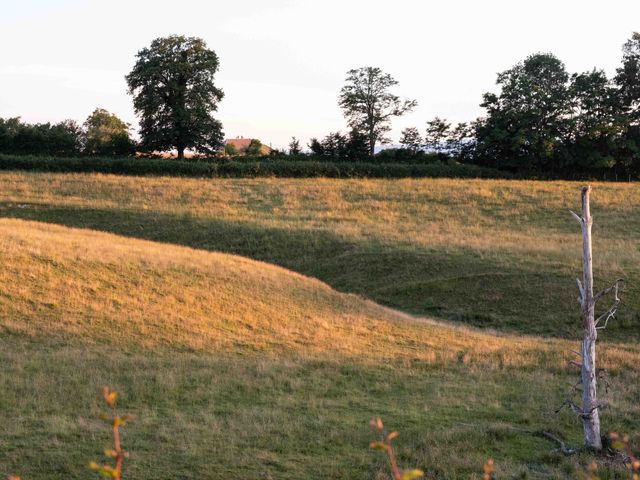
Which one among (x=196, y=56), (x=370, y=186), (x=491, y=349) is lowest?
(x=491, y=349)

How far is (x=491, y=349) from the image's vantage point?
19422 millimetres

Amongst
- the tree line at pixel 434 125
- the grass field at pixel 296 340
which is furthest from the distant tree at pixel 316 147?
the grass field at pixel 296 340

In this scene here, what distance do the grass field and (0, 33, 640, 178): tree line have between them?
→ 1079 inches

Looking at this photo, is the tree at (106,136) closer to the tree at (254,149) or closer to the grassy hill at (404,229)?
the tree at (254,149)

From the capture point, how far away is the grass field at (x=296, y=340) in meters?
10.4

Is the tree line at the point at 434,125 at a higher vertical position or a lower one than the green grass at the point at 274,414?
higher

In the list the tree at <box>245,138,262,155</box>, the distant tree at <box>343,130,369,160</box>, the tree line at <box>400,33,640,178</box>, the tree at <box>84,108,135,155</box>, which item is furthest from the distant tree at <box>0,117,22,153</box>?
the tree line at <box>400,33,640,178</box>

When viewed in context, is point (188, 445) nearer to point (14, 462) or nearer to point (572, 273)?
point (14, 462)

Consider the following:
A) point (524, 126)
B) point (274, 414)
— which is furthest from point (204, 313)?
point (524, 126)

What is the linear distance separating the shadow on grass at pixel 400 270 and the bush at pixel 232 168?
21.1 meters

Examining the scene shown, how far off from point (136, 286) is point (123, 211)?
74.2 ft

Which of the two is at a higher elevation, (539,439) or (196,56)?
(196,56)

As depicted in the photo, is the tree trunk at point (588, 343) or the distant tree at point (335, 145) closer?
the tree trunk at point (588, 343)

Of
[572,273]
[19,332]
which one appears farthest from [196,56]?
[19,332]
